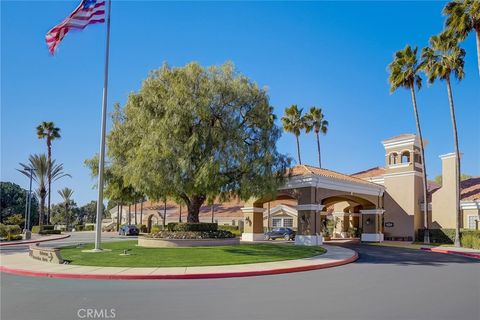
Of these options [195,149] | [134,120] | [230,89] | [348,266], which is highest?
[230,89]

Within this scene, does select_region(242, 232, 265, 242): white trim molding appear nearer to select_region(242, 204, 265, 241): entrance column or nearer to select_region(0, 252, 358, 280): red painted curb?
select_region(242, 204, 265, 241): entrance column

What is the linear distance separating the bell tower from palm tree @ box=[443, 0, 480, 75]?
11.7 m

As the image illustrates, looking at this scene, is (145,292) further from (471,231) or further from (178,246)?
(471,231)

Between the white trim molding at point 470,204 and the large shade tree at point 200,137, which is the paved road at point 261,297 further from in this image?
the white trim molding at point 470,204

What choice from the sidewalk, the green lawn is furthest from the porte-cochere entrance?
the green lawn

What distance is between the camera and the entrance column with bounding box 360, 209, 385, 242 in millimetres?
38219

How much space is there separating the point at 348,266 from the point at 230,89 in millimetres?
13025

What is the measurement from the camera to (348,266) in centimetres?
1827

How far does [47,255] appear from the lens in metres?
18.1

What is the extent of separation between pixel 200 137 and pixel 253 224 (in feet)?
49.1

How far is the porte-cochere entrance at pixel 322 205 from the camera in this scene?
31625mm

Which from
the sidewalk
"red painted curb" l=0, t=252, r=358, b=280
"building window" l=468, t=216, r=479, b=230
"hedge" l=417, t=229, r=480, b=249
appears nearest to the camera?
"red painted curb" l=0, t=252, r=358, b=280

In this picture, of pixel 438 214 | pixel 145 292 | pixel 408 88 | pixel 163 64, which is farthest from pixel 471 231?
pixel 145 292

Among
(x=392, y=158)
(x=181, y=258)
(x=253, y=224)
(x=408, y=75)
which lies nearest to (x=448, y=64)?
(x=408, y=75)
